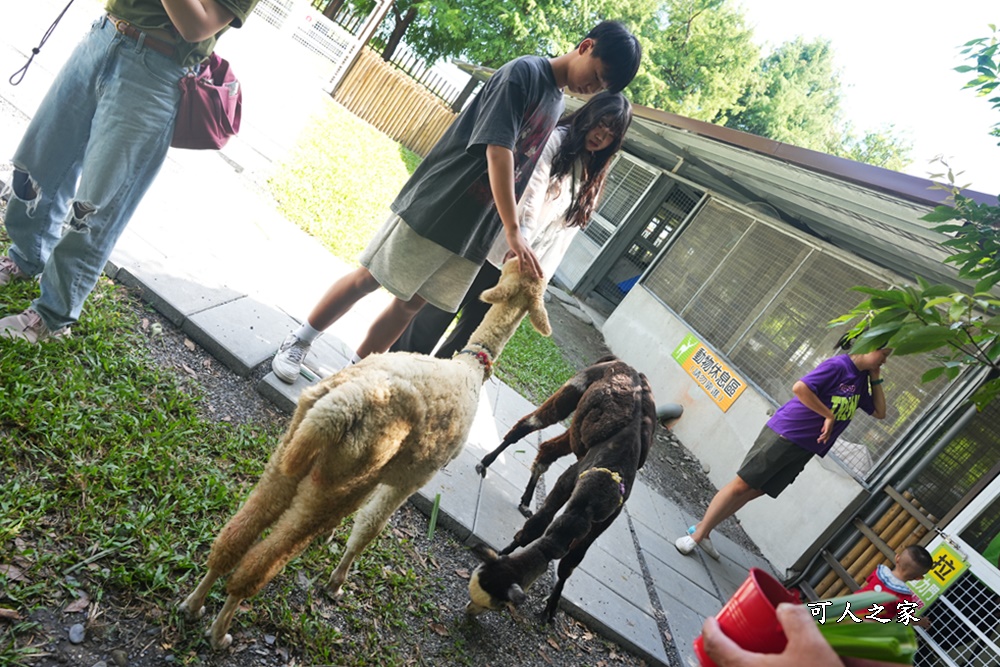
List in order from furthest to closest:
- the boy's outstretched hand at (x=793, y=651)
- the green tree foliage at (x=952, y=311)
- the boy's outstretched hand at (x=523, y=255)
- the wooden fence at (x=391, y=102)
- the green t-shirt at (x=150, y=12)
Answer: the wooden fence at (x=391, y=102)
the boy's outstretched hand at (x=523, y=255)
the green t-shirt at (x=150, y=12)
the green tree foliage at (x=952, y=311)
the boy's outstretched hand at (x=793, y=651)

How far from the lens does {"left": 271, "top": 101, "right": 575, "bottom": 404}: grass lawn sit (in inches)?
293

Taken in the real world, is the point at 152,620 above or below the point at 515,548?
below

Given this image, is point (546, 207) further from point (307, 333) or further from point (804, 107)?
point (804, 107)

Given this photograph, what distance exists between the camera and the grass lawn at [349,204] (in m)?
7.43

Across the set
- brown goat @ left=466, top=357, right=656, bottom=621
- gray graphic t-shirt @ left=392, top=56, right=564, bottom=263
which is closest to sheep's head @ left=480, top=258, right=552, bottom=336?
gray graphic t-shirt @ left=392, top=56, right=564, bottom=263

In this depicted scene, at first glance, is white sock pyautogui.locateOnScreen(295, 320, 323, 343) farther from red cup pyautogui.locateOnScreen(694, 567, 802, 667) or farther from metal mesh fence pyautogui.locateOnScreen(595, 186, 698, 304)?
metal mesh fence pyautogui.locateOnScreen(595, 186, 698, 304)

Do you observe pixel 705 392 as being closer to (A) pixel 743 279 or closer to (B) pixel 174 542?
(A) pixel 743 279

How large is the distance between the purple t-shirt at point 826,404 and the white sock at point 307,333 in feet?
13.5

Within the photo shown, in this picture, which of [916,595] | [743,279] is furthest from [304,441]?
[743,279]

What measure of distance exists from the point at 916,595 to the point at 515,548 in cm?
366

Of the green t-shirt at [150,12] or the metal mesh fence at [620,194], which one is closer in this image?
the green t-shirt at [150,12]

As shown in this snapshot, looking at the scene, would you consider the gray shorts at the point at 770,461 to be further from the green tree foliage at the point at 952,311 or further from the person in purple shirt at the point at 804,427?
the green tree foliage at the point at 952,311

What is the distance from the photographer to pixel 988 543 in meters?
5.05

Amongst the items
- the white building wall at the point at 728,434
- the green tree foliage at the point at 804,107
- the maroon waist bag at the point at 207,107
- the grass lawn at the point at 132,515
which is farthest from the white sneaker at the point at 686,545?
the green tree foliage at the point at 804,107
